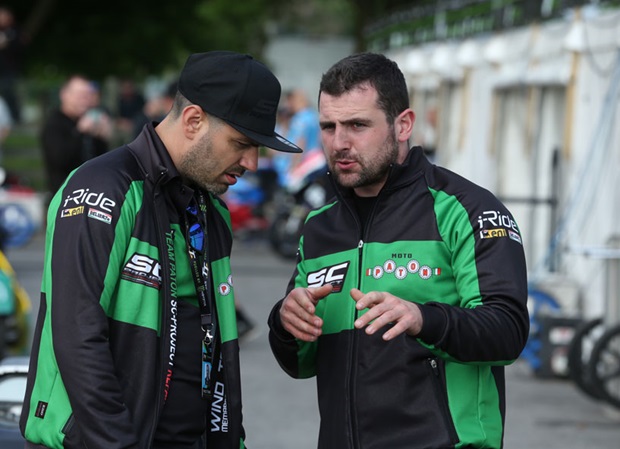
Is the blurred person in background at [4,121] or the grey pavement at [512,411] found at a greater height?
the blurred person in background at [4,121]

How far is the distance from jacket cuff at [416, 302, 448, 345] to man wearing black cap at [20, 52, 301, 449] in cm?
62

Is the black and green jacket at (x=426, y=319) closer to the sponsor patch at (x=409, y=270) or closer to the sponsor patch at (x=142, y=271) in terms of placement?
the sponsor patch at (x=409, y=270)

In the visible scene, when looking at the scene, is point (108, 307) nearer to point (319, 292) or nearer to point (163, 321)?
point (163, 321)

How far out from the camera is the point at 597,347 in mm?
9383

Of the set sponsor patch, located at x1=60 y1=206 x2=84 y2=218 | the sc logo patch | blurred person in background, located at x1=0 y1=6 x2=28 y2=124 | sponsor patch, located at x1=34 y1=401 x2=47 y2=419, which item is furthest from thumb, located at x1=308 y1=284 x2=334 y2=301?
blurred person in background, located at x1=0 y1=6 x2=28 y2=124

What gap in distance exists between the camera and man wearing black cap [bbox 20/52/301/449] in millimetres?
3637

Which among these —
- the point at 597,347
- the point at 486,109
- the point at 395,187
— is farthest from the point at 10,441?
the point at 486,109

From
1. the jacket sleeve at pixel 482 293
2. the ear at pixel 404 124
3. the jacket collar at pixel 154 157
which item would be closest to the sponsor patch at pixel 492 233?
the jacket sleeve at pixel 482 293

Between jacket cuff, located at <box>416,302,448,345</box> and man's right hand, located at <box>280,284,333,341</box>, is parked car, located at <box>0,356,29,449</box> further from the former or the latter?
jacket cuff, located at <box>416,302,448,345</box>

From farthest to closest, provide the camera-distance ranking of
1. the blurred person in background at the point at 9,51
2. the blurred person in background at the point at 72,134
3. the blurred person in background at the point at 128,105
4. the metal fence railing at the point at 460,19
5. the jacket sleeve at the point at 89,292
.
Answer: the blurred person in background at the point at 128,105, the blurred person in background at the point at 9,51, the metal fence railing at the point at 460,19, the blurred person in background at the point at 72,134, the jacket sleeve at the point at 89,292

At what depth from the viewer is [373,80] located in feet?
13.5

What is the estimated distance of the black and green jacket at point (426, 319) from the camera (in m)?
3.89

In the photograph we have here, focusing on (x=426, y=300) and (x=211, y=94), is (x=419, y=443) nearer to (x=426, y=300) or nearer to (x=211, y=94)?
(x=426, y=300)

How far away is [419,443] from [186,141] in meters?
1.08
